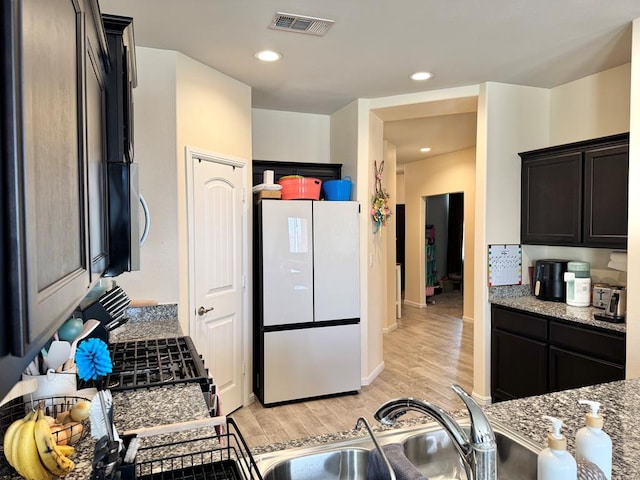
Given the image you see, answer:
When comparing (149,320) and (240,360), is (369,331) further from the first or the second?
(149,320)

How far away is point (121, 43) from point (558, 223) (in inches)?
133

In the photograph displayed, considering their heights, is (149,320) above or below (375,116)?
below

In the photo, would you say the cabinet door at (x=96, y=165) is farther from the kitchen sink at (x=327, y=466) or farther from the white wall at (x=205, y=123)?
the white wall at (x=205, y=123)

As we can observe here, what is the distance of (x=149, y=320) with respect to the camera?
288cm

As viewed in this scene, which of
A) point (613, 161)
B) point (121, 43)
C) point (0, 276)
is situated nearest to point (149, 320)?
point (121, 43)

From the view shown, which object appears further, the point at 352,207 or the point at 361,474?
the point at 352,207

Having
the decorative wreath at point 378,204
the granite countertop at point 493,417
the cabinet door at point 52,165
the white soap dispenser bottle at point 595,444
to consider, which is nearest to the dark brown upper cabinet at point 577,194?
the decorative wreath at point 378,204

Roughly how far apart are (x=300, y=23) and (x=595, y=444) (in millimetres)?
2468

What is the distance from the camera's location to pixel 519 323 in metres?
3.48

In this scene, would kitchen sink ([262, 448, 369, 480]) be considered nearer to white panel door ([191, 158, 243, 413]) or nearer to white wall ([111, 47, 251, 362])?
white wall ([111, 47, 251, 362])

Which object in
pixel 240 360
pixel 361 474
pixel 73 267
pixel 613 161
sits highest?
pixel 613 161

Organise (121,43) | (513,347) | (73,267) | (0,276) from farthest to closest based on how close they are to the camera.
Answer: (513,347)
(121,43)
(73,267)
(0,276)

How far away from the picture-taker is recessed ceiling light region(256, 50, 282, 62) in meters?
3.03

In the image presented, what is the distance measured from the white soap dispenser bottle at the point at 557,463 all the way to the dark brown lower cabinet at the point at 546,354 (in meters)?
2.32
